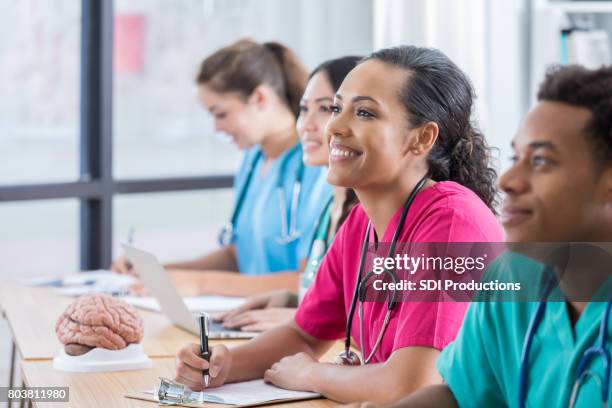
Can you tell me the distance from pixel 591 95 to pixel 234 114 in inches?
72.6

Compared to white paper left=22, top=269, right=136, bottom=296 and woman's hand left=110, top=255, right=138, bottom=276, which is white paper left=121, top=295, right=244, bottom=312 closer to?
white paper left=22, top=269, right=136, bottom=296

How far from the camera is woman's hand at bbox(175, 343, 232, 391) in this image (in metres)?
1.66

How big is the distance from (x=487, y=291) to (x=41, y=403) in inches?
29.2

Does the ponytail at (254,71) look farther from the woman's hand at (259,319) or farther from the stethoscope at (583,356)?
the stethoscope at (583,356)

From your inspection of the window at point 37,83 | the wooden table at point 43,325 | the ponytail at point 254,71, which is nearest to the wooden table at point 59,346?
the wooden table at point 43,325

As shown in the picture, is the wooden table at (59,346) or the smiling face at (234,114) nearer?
the wooden table at (59,346)

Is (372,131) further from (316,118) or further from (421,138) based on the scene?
(316,118)

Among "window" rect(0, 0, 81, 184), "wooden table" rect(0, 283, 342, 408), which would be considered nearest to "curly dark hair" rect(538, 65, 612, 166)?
"wooden table" rect(0, 283, 342, 408)

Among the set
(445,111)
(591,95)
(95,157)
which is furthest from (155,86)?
(591,95)

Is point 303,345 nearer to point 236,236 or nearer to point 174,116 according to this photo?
point 236,236

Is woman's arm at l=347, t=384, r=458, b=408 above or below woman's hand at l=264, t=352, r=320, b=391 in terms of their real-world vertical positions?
above

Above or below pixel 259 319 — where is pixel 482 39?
above

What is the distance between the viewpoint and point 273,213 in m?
2.90

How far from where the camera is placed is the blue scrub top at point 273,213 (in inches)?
106
